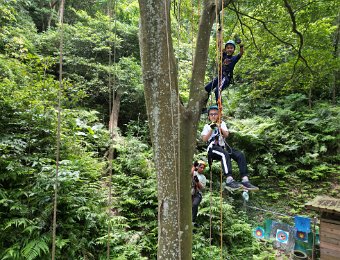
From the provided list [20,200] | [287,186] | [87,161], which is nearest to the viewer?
[20,200]

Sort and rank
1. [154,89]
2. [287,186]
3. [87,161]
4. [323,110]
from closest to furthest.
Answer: [154,89] < [87,161] < [287,186] < [323,110]

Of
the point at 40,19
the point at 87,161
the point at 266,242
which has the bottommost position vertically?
the point at 266,242

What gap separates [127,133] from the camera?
295 inches

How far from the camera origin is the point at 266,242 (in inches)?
254

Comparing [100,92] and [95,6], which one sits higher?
[95,6]

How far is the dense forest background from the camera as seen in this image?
3.75 m

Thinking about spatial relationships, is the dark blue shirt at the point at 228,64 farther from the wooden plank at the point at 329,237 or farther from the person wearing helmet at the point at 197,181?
the wooden plank at the point at 329,237

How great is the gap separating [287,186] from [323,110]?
3.05 m

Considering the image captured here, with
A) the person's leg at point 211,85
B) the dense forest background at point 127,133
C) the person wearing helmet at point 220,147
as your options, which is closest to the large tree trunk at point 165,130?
the dense forest background at point 127,133

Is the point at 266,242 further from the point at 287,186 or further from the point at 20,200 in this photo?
the point at 20,200

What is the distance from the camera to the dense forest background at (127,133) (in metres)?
3.75

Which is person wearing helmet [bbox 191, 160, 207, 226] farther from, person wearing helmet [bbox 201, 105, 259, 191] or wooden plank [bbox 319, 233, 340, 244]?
wooden plank [bbox 319, 233, 340, 244]

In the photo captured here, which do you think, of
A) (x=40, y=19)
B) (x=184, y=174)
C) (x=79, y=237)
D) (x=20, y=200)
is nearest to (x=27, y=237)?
(x=20, y=200)

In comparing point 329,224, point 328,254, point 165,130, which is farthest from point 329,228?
point 165,130
